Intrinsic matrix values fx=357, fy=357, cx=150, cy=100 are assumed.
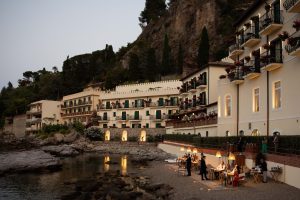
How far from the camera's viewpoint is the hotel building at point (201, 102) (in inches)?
1821

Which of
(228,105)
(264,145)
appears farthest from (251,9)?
(264,145)

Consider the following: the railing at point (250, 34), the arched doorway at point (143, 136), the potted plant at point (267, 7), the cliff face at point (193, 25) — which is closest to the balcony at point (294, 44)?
the potted plant at point (267, 7)

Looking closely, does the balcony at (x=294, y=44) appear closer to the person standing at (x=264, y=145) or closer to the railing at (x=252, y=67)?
the person standing at (x=264, y=145)

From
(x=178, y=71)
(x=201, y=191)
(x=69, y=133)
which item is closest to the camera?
(x=201, y=191)

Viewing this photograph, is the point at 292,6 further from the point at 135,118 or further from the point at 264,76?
the point at 135,118

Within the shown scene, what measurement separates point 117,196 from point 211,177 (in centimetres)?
723

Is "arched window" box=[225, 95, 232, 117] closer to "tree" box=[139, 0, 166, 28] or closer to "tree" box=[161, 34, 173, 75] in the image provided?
"tree" box=[161, 34, 173, 75]

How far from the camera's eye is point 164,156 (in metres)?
56.1

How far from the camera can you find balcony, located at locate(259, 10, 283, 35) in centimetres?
2703

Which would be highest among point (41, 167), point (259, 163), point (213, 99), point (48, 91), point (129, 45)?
point (129, 45)

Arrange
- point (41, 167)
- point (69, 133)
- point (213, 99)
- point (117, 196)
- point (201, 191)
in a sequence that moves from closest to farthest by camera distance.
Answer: point (201, 191)
point (117, 196)
point (41, 167)
point (213, 99)
point (69, 133)

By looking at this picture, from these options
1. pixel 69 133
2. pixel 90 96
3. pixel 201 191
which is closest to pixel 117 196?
pixel 201 191

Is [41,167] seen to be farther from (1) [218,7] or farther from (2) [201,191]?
(1) [218,7]

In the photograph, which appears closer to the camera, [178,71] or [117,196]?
[117,196]
